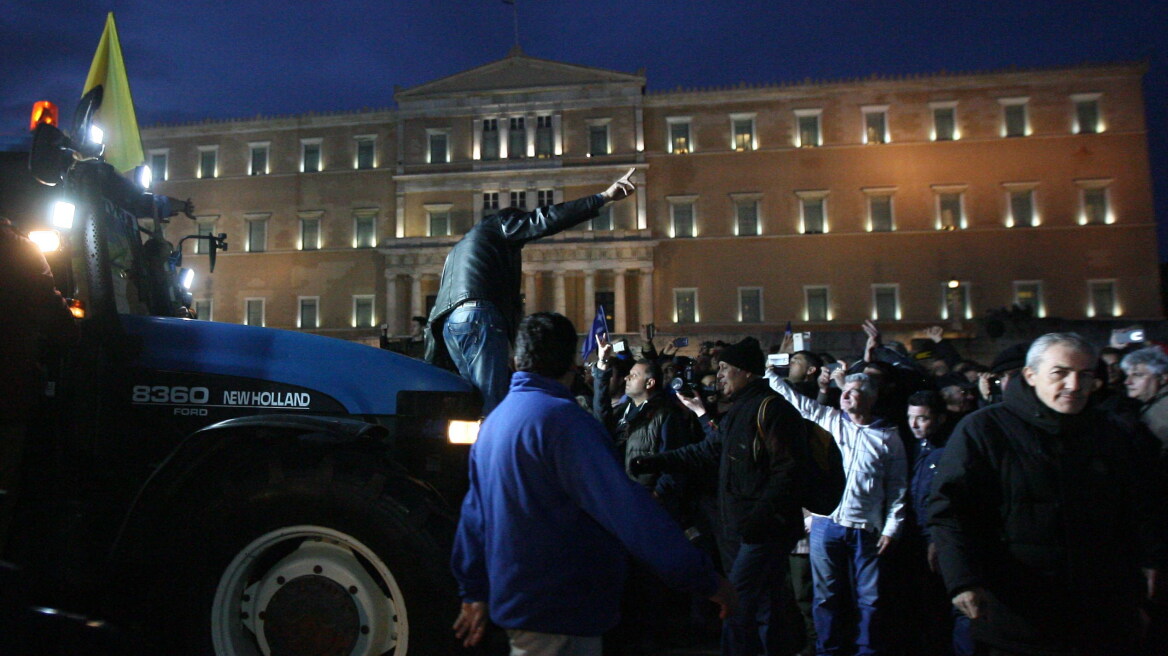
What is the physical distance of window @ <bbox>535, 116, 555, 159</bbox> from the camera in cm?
4244

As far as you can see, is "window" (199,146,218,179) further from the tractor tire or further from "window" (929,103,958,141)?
the tractor tire

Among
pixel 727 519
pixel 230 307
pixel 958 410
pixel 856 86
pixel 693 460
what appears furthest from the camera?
pixel 230 307

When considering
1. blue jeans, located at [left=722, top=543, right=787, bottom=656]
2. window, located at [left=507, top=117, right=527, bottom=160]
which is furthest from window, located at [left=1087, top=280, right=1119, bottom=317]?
blue jeans, located at [left=722, top=543, right=787, bottom=656]

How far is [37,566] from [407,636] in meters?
1.57

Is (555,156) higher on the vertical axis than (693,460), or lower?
higher

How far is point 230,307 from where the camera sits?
4434cm

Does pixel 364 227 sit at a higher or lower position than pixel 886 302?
higher

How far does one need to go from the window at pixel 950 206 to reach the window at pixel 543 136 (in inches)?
782

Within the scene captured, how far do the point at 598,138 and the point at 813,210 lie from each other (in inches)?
466

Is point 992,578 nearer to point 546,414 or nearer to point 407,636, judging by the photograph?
point 546,414

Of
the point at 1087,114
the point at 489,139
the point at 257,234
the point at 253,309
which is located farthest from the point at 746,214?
the point at 253,309

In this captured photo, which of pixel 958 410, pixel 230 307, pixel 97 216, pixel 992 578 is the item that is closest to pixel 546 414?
pixel 992 578

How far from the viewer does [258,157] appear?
45.4 metres

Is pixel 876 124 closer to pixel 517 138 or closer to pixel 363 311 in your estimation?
pixel 517 138
